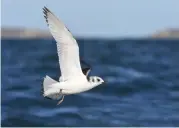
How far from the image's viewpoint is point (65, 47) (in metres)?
8.79

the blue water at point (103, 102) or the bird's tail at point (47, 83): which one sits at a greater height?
the blue water at point (103, 102)

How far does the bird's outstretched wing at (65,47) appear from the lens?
8492 millimetres

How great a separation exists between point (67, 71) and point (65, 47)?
0.33 meters

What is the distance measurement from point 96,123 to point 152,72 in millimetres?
10711

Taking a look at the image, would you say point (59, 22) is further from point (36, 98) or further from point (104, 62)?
point (104, 62)

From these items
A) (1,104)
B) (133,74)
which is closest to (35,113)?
(1,104)

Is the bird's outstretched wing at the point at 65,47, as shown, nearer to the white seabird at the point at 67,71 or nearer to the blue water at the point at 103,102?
the white seabird at the point at 67,71

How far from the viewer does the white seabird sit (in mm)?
8602

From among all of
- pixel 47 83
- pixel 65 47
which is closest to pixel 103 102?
pixel 47 83

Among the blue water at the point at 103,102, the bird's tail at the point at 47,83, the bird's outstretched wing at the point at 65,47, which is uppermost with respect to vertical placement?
the blue water at the point at 103,102

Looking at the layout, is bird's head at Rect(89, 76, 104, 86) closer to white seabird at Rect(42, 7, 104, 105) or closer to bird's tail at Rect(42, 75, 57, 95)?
white seabird at Rect(42, 7, 104, 105)

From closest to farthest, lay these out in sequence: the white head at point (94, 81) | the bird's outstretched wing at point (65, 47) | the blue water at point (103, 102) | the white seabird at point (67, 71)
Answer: the bird's outstretched wing at point (65, 47)
the white seabird at point (67, 71)
the white head at point (94, 81)
the blue water at point (103, 102)

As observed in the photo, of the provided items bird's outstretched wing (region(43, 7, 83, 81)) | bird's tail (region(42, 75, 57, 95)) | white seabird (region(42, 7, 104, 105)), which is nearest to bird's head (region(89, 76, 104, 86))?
white seabird (region(42, 7, 104, 105))

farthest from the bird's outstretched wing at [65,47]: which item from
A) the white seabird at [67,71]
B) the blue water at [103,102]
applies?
the blue water at [103,102]
